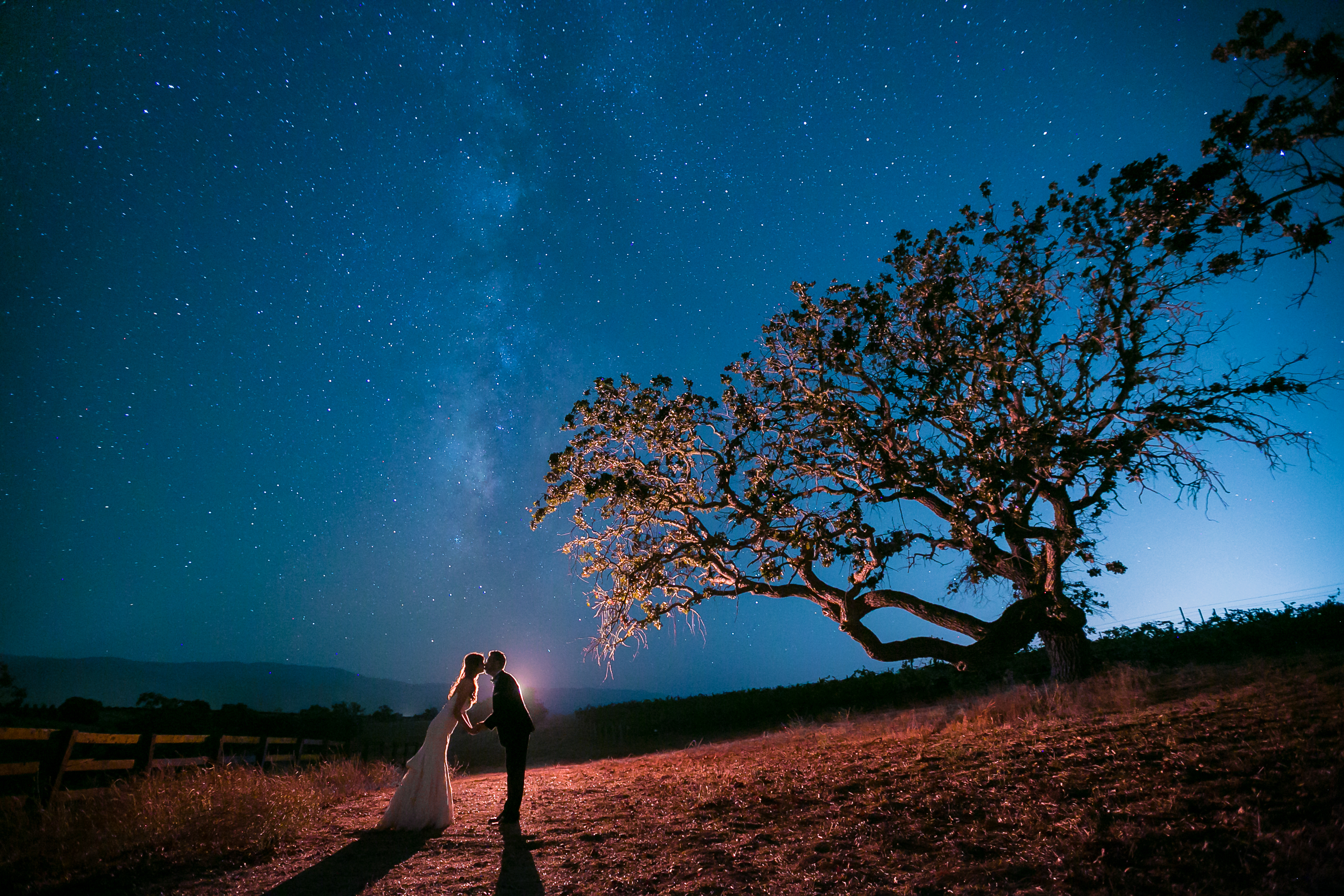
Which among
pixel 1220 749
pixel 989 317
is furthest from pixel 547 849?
pixel 989 317

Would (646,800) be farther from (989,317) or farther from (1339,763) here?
(989,317)

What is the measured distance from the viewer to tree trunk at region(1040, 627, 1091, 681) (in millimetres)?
12477

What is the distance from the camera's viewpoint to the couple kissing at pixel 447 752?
287 inches

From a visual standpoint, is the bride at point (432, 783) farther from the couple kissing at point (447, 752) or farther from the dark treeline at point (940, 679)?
the dark treeline at point (940, 679)

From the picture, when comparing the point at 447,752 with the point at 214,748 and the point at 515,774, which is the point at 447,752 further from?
the point at 214,748

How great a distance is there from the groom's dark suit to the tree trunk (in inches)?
446

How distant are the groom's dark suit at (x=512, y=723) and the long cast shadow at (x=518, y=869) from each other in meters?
0.89

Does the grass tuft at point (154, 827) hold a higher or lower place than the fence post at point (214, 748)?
higher

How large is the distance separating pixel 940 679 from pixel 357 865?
2664 cm

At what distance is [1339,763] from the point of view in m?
4.69

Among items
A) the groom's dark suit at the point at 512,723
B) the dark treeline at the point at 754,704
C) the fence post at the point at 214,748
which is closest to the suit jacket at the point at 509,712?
the groom's dark suit at the point at 512,723

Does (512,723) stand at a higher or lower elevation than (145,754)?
higher

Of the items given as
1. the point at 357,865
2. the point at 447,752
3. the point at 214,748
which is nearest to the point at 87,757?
the point at 214,748

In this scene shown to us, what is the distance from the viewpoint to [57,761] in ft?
26.5
